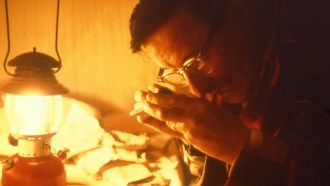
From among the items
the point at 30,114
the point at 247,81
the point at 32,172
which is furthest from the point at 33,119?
the point at 247,81

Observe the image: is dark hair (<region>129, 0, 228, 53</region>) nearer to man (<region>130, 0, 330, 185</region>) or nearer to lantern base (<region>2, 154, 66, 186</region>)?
man (<region>130, 0, 330, 185</region>)

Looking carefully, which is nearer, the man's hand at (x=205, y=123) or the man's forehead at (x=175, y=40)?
the man's hand at (x=205, y=123)

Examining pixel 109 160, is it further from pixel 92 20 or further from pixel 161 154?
pixel 92 20

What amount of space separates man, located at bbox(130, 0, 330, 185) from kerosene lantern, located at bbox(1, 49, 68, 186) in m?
0.26

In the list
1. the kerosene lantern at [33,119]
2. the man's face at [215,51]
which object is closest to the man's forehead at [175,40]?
the man's face at [215,51]

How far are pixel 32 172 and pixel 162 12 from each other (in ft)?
1.90

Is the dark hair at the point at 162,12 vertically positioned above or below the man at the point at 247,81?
above

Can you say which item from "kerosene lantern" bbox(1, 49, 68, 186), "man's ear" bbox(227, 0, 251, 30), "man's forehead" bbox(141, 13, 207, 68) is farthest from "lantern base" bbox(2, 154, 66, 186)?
"man's ear" bbox(227, 0, 251, 30)

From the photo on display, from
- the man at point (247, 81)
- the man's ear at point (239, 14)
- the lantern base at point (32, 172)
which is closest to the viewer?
the man at point (247, 81)

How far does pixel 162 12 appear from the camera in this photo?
106 cm

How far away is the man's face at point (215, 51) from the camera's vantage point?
1046mm

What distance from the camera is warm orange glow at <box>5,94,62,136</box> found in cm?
122

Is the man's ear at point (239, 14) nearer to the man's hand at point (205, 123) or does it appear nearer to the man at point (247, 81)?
the man at point (247, 81)

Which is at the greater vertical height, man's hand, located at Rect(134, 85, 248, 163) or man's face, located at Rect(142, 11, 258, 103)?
man's face, located at Rect(142, 11, 258, 103)
